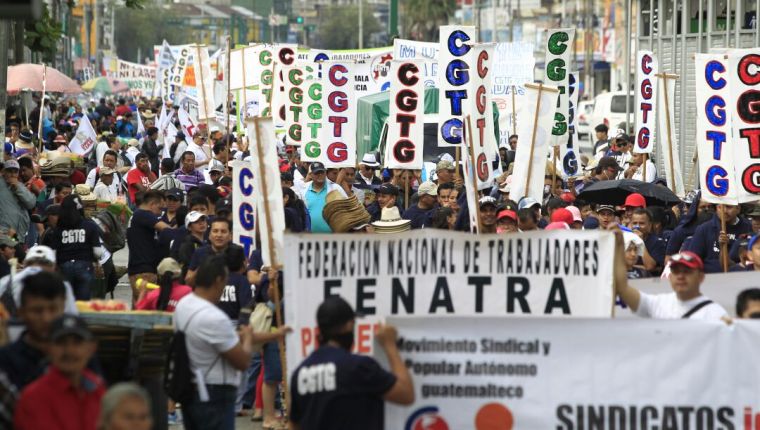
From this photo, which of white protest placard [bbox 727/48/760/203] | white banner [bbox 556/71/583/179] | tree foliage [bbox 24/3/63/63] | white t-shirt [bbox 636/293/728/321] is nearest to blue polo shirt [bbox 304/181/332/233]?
white protest placard [bbox 727/48/760/203]

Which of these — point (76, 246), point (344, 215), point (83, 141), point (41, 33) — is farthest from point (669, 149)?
point (41, 33)

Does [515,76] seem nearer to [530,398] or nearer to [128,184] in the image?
[128,184]

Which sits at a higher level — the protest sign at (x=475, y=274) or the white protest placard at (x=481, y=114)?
the white protest placard at (x=481, y=114)

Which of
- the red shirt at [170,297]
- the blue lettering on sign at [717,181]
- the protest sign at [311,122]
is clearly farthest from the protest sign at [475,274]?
the protest sign at [311,122]

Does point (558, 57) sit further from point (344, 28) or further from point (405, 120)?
point (344, 28)

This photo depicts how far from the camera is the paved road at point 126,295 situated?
412 inches

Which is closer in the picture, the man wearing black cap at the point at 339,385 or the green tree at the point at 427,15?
the man wearing black cap at the point at 339,385

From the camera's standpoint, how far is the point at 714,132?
41.6ft

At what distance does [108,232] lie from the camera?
1385cm

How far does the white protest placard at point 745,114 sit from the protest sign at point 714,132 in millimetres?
71

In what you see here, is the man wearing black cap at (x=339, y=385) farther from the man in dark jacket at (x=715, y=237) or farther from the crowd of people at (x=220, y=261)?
the man in dark jacket at (x=715, y=237)

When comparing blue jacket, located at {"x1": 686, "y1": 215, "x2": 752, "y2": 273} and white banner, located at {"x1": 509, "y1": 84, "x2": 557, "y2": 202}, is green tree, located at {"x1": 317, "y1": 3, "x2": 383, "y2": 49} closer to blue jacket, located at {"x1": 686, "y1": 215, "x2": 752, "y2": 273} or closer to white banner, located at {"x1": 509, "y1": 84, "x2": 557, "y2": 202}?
white banner, located at {"x1": 509, "y1": 84, "x2": 557, "y2": 202}

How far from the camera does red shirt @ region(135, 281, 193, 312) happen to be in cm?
915

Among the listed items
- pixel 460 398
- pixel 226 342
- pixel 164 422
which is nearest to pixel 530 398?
pixel 460 398
